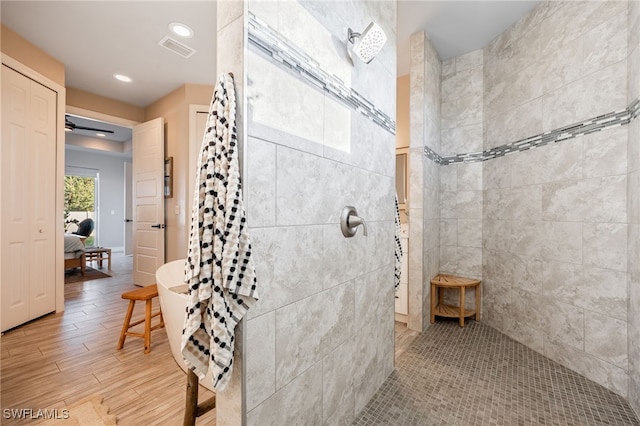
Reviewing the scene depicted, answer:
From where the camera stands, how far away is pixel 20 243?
2623 millimetres

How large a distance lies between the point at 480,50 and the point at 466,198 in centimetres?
149

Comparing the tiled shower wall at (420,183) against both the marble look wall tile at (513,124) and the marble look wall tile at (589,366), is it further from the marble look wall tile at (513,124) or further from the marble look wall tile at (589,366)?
the marble look wall tile at (589,366)

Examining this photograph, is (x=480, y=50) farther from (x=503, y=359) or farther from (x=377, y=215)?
(x=503, y=359)

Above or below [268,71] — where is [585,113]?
above

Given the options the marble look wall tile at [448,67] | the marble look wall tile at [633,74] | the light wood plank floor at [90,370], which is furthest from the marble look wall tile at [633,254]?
the light wood plank floor at [90,370]

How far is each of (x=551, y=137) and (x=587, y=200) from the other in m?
0.55

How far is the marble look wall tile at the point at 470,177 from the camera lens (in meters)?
2.85

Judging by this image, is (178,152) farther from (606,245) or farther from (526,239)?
(606,245)

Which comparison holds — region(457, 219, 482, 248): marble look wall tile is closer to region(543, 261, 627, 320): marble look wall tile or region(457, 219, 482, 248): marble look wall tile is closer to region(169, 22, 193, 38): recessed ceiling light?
region(543, 261, 627, 320): marble look wall tile

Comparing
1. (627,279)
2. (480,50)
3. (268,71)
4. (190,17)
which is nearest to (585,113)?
(627,279)

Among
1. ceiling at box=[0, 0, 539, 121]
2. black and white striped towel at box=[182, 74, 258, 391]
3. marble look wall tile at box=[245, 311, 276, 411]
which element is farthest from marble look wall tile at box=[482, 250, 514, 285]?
black and white striped towel at box=[182, 74, 258, 391]

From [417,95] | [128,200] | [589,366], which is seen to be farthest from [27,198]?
[128,200]

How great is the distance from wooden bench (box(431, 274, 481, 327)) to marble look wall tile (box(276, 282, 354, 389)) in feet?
5.35

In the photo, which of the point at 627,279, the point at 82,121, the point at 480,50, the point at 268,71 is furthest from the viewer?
the point at 82,121
